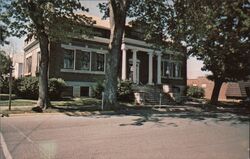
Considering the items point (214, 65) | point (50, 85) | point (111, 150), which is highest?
point (214, 65)

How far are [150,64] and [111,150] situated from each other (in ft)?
95.1

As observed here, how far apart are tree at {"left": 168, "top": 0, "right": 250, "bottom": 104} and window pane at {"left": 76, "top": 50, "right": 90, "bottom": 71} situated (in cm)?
954

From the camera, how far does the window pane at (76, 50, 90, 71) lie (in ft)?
108

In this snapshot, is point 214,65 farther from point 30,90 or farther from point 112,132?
point 112,132

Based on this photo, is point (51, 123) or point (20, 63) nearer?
point (51, 123)

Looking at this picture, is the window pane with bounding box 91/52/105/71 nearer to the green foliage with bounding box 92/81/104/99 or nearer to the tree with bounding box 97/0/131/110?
the green foliage with bounding box 92/81/104/99

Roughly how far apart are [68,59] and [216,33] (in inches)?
520

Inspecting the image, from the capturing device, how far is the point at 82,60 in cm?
3325

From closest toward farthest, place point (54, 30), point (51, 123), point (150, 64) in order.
Result: point (51, 123)
point (54, 30)
point (150, 64)

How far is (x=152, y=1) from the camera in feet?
75.6

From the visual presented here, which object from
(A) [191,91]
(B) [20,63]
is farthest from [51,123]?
(B) [20,63]

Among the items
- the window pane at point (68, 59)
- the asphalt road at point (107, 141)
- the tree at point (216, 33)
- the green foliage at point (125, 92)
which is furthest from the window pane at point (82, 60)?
the asphalt road at point (107, 141)

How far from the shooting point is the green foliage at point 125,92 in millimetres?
29203

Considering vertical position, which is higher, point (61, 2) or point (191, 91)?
point (61, 2)
